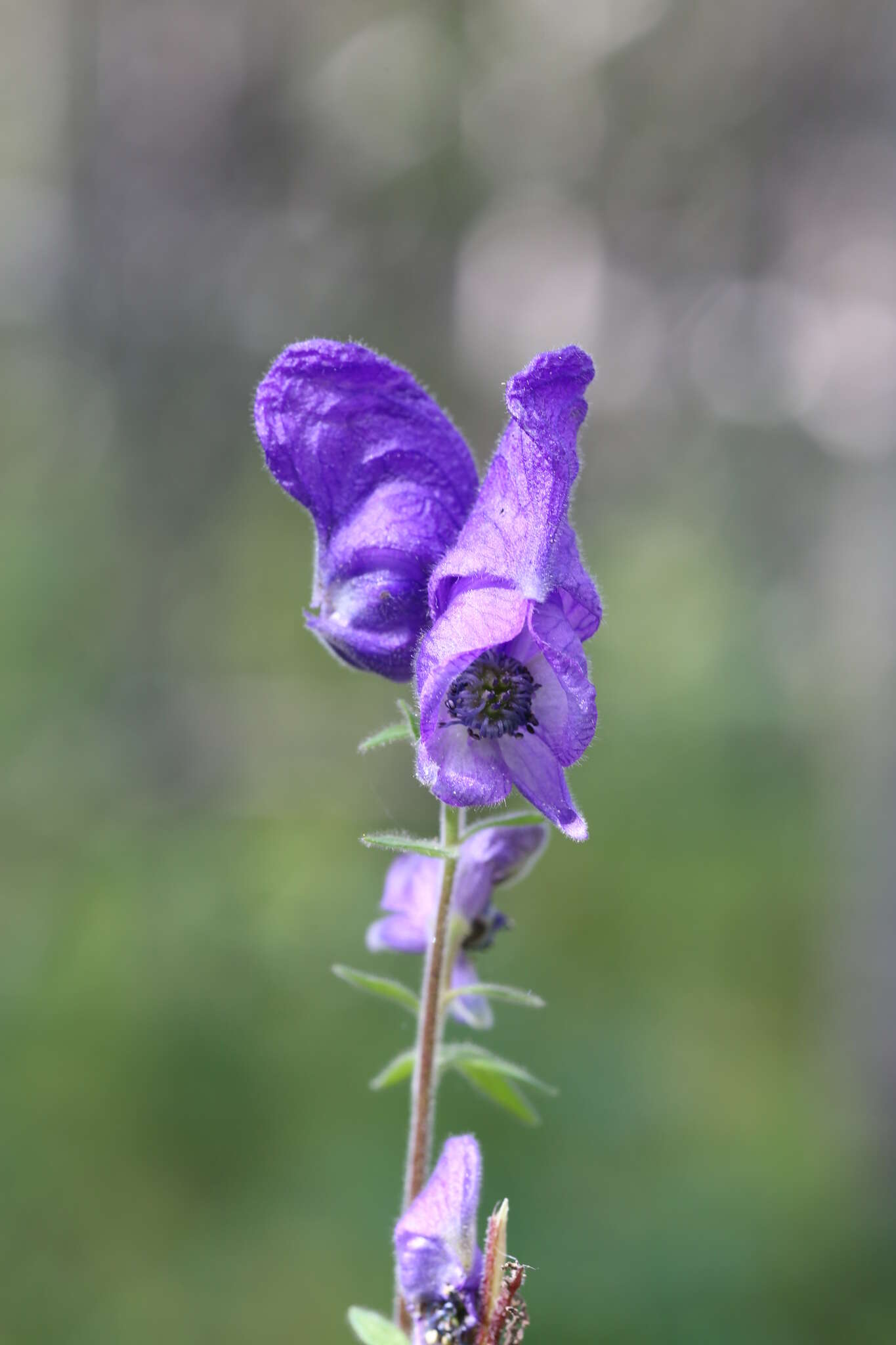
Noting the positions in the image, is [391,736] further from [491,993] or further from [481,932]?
[481,932]

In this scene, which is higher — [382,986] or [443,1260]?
[382,986]

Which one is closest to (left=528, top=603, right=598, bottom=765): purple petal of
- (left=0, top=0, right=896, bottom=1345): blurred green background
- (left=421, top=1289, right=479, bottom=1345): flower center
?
(left=421, top=1289, right=479, bottom=1345): flower center

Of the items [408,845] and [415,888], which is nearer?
[408,845]

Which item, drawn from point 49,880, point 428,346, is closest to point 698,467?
point 428,346

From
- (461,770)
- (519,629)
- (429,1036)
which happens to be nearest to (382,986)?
(429,1036)

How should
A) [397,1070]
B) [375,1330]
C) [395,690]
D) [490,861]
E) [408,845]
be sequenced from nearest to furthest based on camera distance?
[408,845]
[375,1330]
[397,1070]
[490,861]
[395,690]

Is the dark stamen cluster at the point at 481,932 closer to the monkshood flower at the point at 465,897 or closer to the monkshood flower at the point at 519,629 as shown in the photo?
the monkshood flower at the point at 465,897

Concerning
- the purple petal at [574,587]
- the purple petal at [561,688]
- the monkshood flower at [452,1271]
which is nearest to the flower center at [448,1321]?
the monkshood flower at [452,1271]
